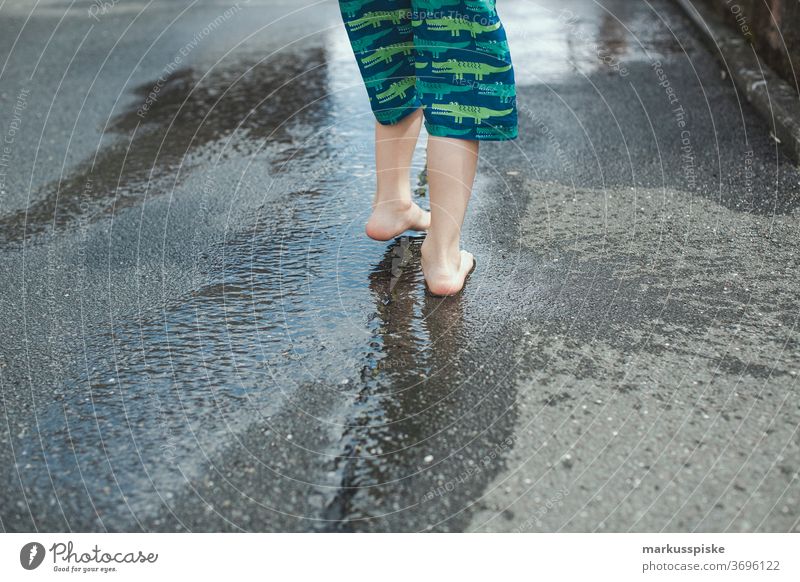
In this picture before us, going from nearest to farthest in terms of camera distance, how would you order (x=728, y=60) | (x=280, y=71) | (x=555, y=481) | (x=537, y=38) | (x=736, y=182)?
(x=555, y=481)
(x=736, y=182)
(x=728, y=60)
(x=280, y=71)
(x=537, y=38)

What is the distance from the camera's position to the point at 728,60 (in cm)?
464

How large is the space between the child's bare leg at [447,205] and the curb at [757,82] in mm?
1757

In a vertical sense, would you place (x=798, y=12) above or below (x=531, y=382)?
above

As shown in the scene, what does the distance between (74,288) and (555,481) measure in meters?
1.70

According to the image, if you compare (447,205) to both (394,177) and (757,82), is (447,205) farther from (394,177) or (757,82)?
(757,82)

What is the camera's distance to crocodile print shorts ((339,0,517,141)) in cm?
219

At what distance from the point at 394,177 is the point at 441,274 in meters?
0.46

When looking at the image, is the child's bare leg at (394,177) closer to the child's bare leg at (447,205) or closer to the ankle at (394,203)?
the ankle at (394,203)

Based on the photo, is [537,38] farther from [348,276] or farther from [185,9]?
[348,276]

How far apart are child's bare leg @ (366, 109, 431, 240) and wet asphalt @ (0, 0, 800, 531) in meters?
0.08

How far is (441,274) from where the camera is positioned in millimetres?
2455
